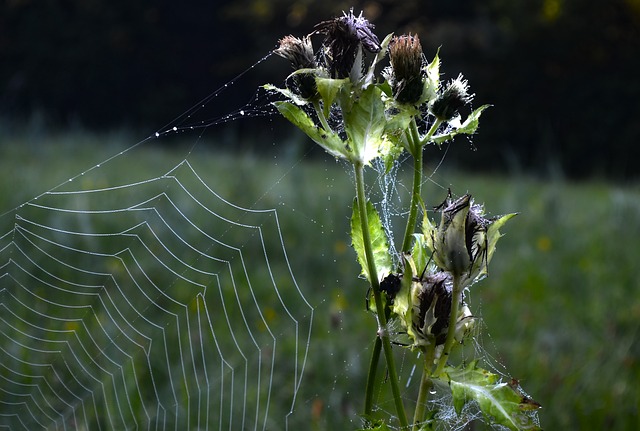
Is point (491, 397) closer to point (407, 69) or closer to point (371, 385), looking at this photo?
point (371, 385)

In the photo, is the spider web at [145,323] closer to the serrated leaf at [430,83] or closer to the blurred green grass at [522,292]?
the blurred green grass at [522,292]

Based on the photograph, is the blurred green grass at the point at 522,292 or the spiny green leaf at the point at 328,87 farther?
the blurred green grass at the point at 522,292

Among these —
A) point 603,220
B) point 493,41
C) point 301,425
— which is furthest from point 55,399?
point 493,41

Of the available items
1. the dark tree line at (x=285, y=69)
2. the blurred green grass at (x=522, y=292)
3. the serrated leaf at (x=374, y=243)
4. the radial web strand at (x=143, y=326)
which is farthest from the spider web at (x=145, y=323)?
the dark tree line at (x=285, y=69)

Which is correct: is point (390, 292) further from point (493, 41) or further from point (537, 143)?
point (493, 41)

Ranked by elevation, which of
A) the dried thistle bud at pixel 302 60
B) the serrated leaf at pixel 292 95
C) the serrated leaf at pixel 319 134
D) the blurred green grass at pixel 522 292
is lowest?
the blurred green grass at pixel 522 292

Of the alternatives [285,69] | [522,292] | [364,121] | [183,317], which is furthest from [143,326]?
[285,69]

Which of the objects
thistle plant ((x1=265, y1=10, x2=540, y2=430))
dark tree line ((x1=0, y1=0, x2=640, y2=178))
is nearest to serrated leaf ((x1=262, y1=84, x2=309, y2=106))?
thistle plant ((x1=265, y1=10, x2=540, y2=430))

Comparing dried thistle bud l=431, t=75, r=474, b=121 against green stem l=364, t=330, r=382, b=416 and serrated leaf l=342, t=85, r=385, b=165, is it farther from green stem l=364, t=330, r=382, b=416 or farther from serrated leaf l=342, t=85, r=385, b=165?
green stem l=364, t=330, r=382, b=416
